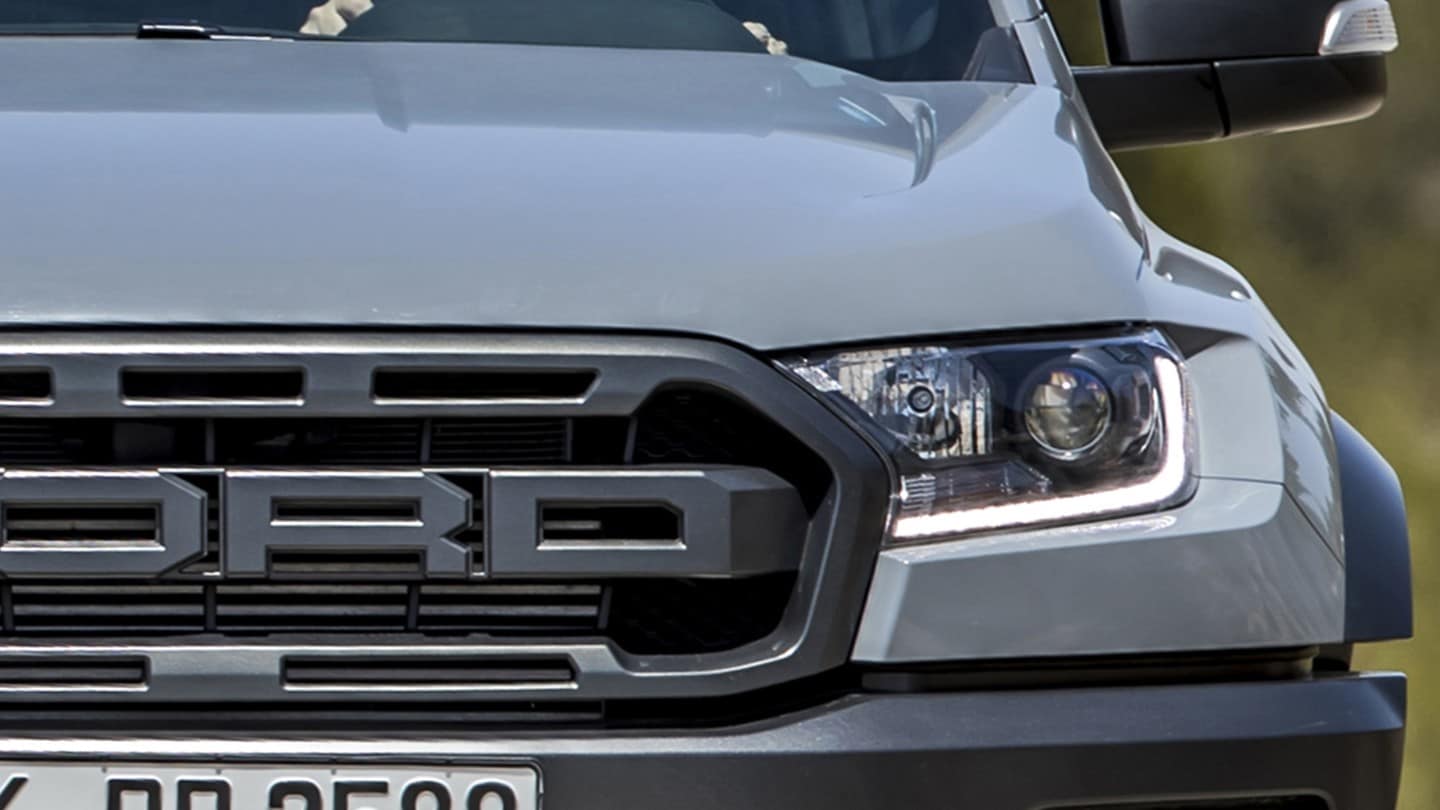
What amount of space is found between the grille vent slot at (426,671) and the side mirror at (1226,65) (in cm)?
163

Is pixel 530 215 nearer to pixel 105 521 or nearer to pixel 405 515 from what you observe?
pixel 405 515

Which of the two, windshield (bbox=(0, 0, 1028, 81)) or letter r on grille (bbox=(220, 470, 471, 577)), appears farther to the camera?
windshield (bbox=(0, 0, 1028, 81))

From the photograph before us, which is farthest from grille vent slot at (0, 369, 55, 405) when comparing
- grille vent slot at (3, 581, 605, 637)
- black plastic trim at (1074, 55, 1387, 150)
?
black plastic trim at (1074, 55, 1387, 150)

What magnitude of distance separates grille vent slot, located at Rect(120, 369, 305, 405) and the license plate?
0.32m

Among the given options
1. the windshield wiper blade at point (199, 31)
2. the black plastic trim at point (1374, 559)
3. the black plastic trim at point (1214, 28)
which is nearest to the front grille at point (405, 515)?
the black plastic trim at point (1374, 559)

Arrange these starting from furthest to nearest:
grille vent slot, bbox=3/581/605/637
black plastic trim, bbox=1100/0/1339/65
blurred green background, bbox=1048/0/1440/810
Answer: blurred green background, bbox=1048/0/1440/810
black plastic trim, bbox=1100/0/1339/65
grille vent slot, bbox=3/581/605/637

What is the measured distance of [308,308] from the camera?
85.5 inches

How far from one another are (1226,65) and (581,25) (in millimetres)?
936

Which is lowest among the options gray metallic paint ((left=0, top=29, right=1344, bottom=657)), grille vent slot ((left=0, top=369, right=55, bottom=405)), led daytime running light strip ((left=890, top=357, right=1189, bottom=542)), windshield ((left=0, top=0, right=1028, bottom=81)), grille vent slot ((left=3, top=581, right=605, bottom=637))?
grille vent slot ((left=3, top=581, right=605, bottom=637))

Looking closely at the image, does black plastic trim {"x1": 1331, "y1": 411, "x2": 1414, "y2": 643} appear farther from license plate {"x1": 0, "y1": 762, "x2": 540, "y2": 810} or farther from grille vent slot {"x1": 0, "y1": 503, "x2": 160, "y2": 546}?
grille vent slot {"x1": 0, "y1": 503, "x2": 160, "y2": 546}

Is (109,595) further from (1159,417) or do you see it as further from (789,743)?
(1159,417)

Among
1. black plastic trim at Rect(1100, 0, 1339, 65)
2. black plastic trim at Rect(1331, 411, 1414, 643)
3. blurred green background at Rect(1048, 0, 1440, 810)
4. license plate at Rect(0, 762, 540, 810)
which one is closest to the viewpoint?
license plate at Rect(0, 762, 540, 810)

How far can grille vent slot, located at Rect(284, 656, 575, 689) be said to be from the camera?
7.20ft

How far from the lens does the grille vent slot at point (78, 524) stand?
217 centimetres
